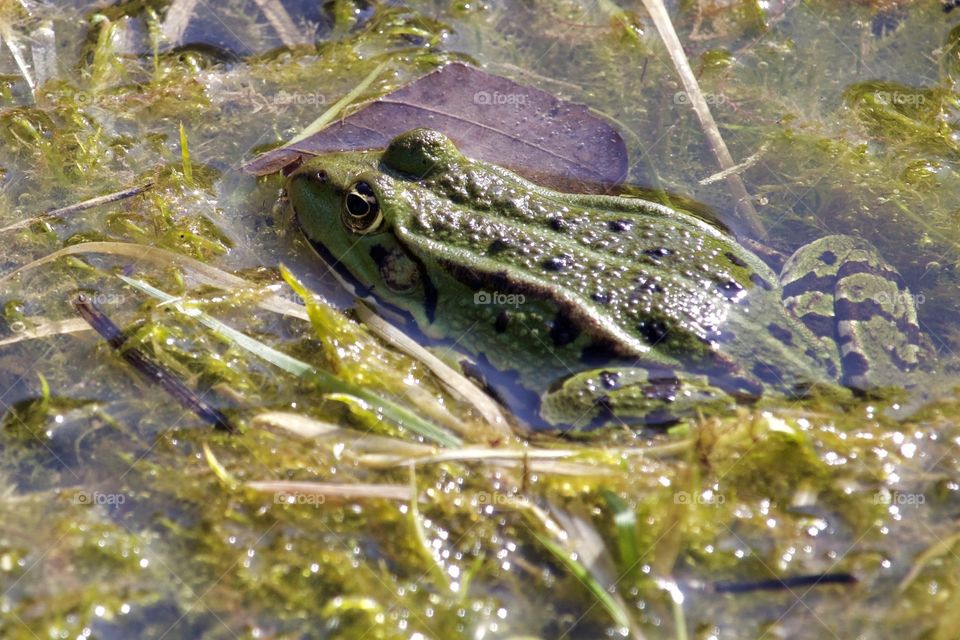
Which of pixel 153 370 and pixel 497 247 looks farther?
pixel 497 247

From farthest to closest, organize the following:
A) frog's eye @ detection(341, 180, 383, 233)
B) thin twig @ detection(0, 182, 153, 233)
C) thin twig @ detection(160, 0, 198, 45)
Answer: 1. thin twig @ detection(160, 0, 198, 45)
2. thin twig @ detection(0, 182, 153, 233)
3. frog's eye @ detection(341, 180, 383, 233)

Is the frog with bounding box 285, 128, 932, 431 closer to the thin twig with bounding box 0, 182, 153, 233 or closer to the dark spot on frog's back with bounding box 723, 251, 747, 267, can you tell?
the dark spot on frog's back with bounding box 723, 251, 747, 267

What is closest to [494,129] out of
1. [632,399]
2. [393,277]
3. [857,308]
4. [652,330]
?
[393,277]

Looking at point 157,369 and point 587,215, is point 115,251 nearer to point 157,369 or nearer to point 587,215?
point 157,369

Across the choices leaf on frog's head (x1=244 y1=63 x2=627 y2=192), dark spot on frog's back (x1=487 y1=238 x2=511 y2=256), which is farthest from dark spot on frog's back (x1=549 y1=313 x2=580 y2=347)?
leaf on frog's head (x1=244 y1=63 x2=627 y2=192)

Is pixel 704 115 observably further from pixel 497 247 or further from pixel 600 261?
pixel 497 247

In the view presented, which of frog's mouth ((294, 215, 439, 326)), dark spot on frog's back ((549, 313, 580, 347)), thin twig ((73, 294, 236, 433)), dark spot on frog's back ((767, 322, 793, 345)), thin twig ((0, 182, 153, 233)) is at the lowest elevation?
thin twig ((73, 294, 236, 433))

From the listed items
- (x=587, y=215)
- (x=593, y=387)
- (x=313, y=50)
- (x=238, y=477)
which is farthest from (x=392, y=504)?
(x=313, y=50)
